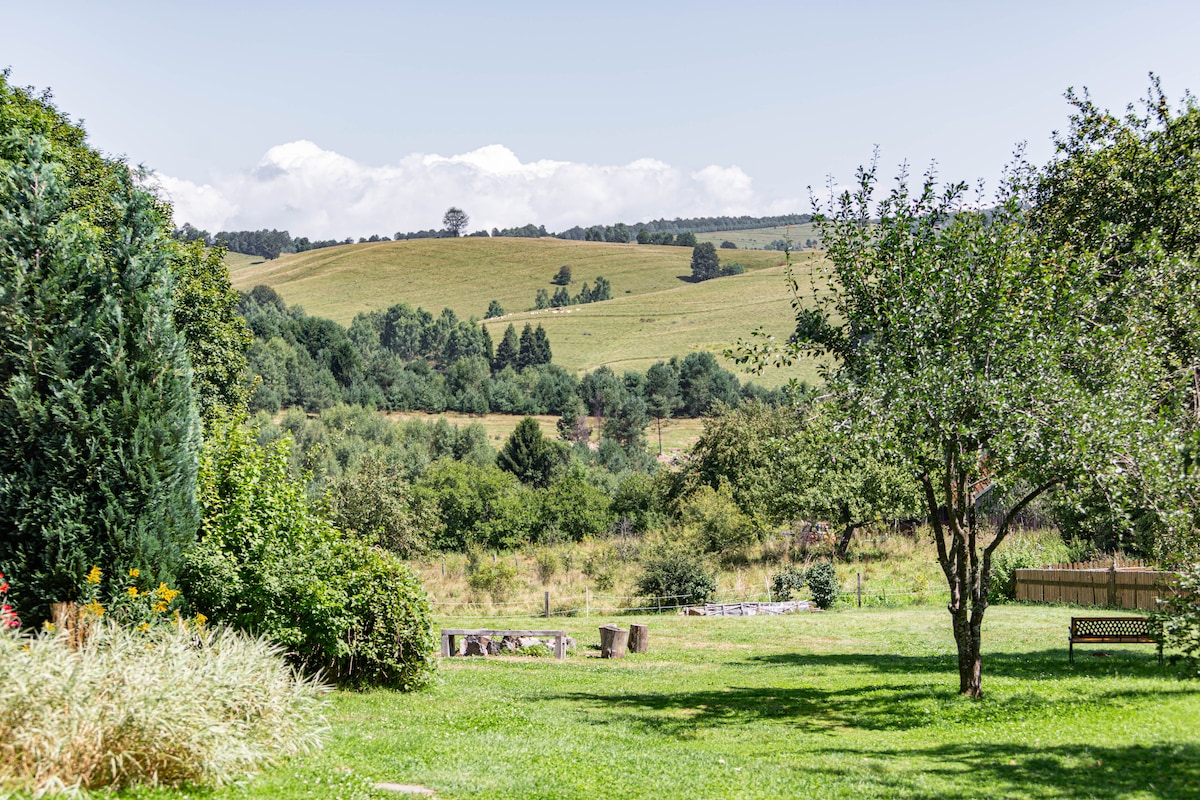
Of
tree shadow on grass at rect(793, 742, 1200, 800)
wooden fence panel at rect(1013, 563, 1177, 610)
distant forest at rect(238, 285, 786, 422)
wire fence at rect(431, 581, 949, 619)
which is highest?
distant forest at rect(238, 285, 786, 422)

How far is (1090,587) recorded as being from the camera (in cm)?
3203

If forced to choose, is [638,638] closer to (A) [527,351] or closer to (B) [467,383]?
(B) [467,383]

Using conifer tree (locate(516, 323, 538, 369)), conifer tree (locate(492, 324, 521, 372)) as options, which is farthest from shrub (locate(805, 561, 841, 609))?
conifer tree (locate(492, 324, 521, 372))

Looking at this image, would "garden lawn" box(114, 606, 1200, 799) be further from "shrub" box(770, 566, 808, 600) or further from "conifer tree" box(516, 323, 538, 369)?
"conifer tree" box(516, 323, 538, 369)

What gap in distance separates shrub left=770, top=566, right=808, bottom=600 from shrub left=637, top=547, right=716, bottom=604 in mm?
2666

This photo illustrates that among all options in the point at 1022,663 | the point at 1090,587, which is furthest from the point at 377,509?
the point at 1022,663

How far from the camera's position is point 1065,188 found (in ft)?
64.4

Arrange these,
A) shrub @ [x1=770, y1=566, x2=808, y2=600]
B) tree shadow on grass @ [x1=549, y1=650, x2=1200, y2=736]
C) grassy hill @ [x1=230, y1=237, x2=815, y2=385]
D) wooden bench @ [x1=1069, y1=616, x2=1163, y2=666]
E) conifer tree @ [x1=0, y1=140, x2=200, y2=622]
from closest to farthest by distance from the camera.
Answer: conifer tree @ [x1=0, y1=140, x2=200, y2=622]
tree shadow on grass @ [x1=549, y1=650, x2=1200, y2=736]
wooden bench @ [x1=1069, y1=616, x2=1163, y2=666]
shrub @ [x1=770, y1=566, x2=808, y2=600]
grassy hill @ [x1=230, y1=237, x2=815, y2=385]

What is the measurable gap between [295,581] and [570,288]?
147959 mm

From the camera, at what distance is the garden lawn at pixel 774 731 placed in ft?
32.2

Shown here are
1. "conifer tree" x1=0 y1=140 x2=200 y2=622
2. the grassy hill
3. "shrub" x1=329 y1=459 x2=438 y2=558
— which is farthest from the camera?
the grassy hill

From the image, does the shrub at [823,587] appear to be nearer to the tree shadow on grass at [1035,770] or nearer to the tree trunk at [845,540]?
the tree trunk at [845,540]

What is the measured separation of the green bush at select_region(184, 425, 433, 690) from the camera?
552 inches

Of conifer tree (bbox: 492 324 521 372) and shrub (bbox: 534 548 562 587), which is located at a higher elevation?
conifer tree (bbox: 492 324 521 372)
